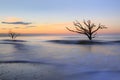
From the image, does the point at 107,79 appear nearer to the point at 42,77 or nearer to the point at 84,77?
the point at 84,77

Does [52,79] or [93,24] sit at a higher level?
[93,24]

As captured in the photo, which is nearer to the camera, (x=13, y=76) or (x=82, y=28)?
(x=13, y=76)

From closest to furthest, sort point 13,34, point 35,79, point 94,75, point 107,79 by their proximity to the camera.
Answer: point 35,79 → point 107,79 → point 94,75 → point 13,34

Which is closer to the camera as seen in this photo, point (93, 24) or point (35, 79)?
point (35, 79)

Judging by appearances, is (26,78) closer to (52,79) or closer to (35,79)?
(35,79)

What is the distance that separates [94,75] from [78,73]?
32.6 inches

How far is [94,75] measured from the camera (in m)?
9.95

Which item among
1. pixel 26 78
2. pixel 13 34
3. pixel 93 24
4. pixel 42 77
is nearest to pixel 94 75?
pixel 42 77

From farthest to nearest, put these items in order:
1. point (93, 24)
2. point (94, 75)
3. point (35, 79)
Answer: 1. point (93, 24)
2. point (94, 75)
3. point (35, 79)

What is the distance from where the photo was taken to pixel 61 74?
33.4 feet

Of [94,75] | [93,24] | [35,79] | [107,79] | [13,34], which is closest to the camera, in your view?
[35,79]

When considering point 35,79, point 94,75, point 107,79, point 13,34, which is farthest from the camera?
point 13,34

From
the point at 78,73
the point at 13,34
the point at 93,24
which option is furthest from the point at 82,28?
the point at 13,34

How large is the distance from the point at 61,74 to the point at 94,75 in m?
1.45
